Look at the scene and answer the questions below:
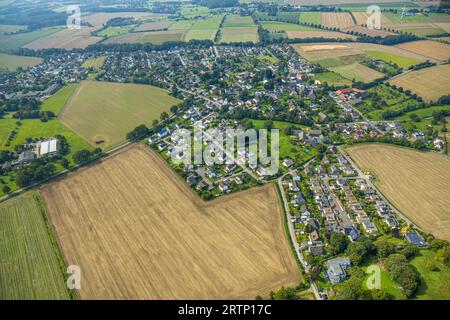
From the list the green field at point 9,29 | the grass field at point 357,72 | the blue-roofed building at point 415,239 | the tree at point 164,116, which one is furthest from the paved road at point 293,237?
the green field at point 9,29

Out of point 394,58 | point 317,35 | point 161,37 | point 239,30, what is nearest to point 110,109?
point 161,37

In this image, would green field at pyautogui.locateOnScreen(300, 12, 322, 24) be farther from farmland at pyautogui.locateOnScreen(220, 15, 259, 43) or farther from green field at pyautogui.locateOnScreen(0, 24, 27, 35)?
green field at pyautogui.locateOnScreen(0, 24, 27, 35)

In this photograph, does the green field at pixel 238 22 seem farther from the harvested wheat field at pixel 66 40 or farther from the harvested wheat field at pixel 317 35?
the harvested wheat field at pixel 66 40
